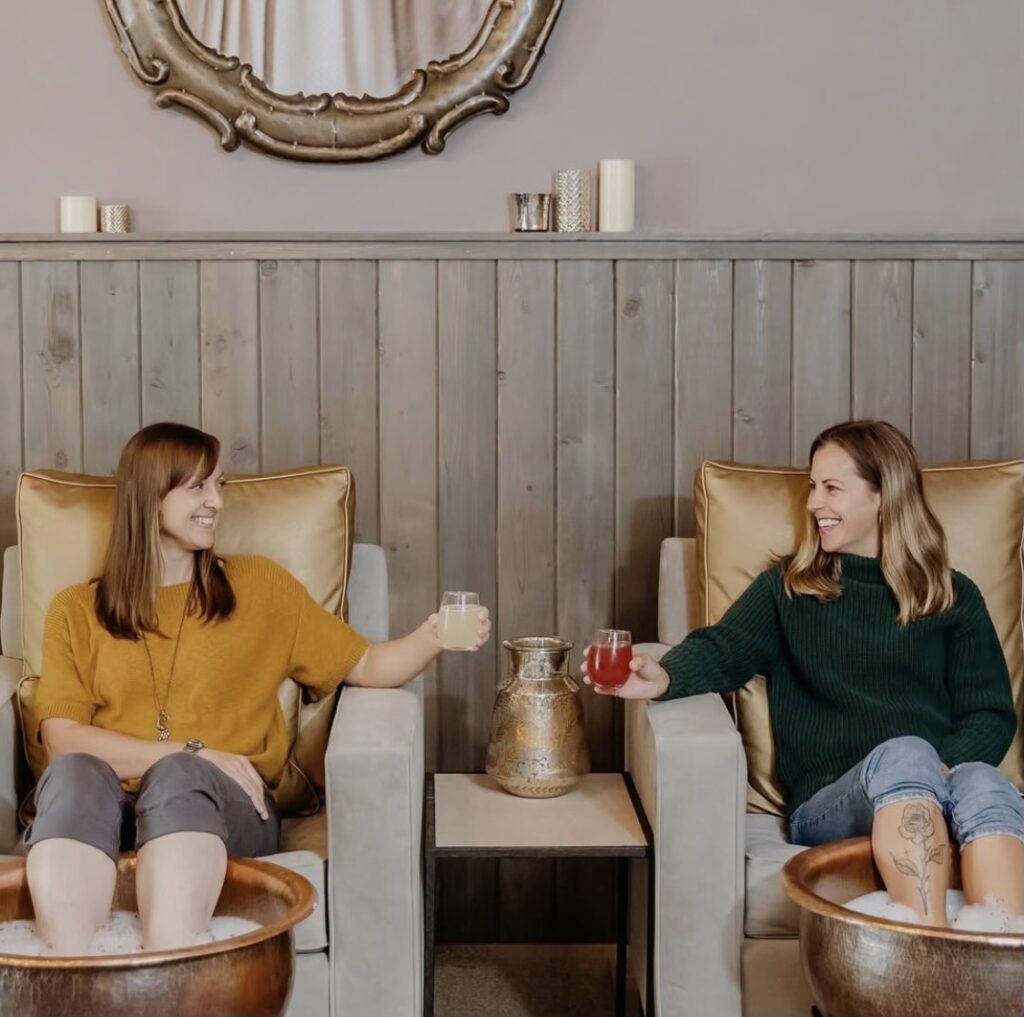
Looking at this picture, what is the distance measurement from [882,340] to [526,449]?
0.74m

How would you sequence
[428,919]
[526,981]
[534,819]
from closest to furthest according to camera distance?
[428,919]
[534,819]
[526,981]

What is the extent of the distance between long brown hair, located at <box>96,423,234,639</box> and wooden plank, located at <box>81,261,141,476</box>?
565 mm

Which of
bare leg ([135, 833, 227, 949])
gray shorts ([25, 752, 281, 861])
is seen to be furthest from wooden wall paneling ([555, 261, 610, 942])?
bare leg ([135, 833, 227, 949])

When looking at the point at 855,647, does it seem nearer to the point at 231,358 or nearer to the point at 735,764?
the point at 735,764

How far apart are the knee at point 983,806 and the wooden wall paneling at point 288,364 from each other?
1387 mm

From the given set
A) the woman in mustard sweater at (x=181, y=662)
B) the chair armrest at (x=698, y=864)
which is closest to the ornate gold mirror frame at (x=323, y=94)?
the woman in mustard sweater at (x=181, y=662)

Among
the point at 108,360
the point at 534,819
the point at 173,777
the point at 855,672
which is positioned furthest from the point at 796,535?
the point at 108,360

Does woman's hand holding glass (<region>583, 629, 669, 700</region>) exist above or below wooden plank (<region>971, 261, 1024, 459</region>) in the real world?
below

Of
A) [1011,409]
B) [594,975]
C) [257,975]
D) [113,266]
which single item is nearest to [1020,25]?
[1011,409]

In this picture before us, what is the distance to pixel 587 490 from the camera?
280 cm

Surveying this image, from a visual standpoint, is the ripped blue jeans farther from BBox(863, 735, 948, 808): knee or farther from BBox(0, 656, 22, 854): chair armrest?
BBox(0, 656, 22, 854): chair armrest

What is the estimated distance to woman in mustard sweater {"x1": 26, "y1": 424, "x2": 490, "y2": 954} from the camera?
199 centimetres

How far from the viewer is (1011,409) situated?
2812mm

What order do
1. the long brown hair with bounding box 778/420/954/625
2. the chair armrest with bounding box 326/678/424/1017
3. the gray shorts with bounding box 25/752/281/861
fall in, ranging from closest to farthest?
1. the gray shorts with bounding box 25/752/281/861
2. the chair armrest with bounding box 326/678/424/1017
3. the long brown hair with bounding box 778/420/954/625
